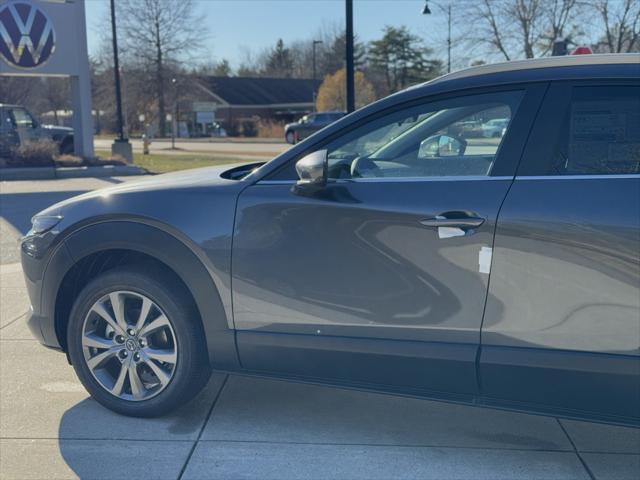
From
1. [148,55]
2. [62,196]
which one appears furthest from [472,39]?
[148,55]

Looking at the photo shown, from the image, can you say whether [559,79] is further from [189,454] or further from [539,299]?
[189,454]

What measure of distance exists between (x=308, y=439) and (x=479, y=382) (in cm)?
100

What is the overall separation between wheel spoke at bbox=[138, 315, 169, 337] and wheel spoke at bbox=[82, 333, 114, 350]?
0.22 m

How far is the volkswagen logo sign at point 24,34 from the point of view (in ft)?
52.8

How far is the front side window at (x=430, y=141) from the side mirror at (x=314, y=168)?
0.17 meters

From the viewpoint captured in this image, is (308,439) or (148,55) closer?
(308,439)

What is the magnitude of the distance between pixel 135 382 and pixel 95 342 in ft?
1.02

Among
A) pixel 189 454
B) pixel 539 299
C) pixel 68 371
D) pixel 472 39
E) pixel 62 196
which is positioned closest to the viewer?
pixel 539 299

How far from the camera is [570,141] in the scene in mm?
2910

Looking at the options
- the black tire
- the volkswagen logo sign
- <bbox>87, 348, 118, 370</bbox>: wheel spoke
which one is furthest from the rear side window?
the volkswagen logo sign

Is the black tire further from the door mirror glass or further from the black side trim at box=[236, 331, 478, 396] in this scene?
the door mirror glass

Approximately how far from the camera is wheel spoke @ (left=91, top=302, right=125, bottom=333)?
3.52m

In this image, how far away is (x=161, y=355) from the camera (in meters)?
3.47

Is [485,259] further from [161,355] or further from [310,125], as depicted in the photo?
[310,125]
